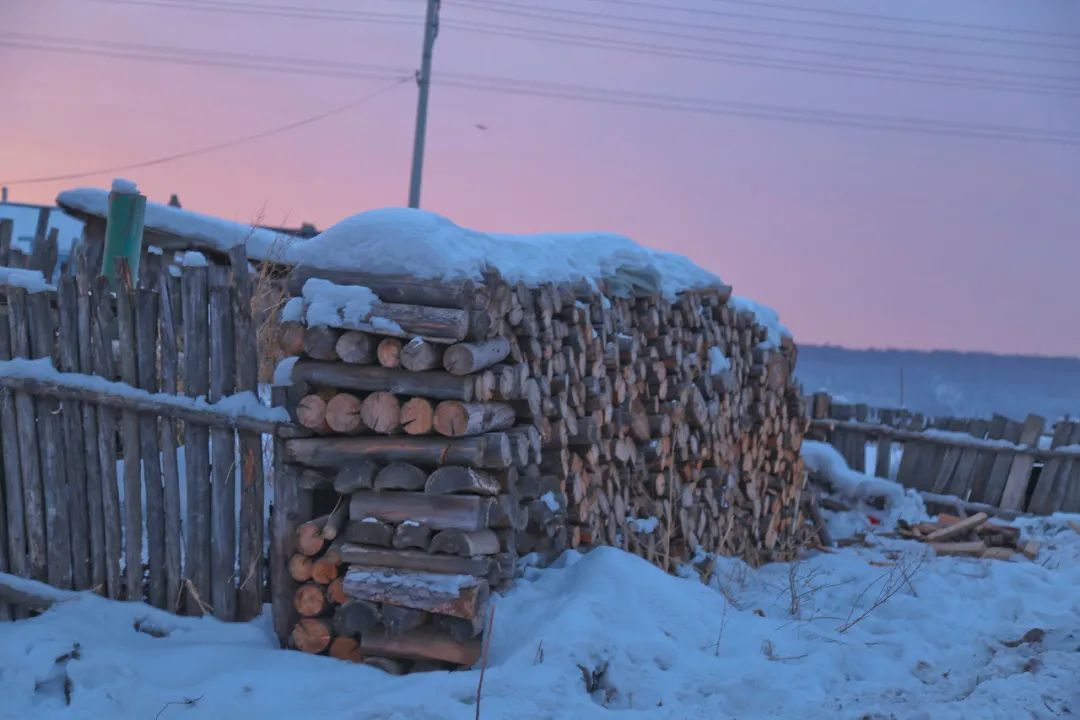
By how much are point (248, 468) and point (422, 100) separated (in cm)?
1453

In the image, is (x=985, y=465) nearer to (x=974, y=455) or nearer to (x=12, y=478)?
(x=974, y=455)

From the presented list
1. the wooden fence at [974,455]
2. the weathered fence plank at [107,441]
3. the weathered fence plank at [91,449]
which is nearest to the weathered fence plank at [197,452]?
the weathered fence plank at [107,441]

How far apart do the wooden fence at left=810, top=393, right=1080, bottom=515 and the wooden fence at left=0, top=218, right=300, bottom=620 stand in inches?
396

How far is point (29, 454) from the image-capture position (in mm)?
5531

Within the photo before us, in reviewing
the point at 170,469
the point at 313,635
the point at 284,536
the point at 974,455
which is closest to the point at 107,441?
the point at 170,469

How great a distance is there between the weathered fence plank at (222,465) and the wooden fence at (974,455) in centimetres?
1019

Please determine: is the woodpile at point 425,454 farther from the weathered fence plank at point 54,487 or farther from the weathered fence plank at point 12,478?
the weathered fence plank at point 12,478

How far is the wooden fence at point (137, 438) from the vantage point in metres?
5.17

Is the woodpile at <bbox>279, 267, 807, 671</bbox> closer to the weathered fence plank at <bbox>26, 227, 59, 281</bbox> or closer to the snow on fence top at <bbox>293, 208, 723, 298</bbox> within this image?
the snow on fence top at <bbox>293, 208, 723, 298</bbox>

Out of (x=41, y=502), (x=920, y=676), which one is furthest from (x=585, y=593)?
(x=41, y=502)

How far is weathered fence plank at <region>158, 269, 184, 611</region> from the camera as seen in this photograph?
5277 mm

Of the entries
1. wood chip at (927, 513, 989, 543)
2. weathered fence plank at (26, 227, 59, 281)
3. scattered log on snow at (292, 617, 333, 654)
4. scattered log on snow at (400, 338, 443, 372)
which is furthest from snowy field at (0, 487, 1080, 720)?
weathered fence plank at (26, 227, 59, 281)

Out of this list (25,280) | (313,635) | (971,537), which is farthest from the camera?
(971,537)

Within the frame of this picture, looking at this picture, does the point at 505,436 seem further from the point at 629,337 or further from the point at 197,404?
the point at 629,337
